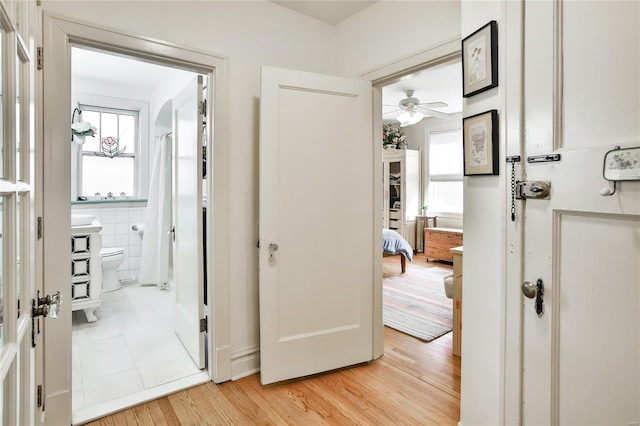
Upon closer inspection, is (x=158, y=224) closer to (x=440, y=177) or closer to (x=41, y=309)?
(x=41, y=309)

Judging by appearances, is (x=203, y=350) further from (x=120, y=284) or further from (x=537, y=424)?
(x=120, y=284)

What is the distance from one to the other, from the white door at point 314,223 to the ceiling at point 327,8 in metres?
0.55

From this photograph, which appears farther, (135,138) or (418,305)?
(135,138)

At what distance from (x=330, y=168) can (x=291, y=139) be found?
323mm

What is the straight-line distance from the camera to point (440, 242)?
5852mm

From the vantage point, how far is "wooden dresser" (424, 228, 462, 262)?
18.6ft

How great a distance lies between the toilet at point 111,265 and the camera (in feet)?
12.2

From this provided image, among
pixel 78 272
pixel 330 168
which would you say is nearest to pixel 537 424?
pixel 330 168

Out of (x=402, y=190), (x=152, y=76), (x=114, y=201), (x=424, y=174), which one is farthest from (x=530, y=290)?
(x=424, y=174)

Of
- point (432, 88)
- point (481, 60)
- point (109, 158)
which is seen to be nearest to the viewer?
point (481, 60)

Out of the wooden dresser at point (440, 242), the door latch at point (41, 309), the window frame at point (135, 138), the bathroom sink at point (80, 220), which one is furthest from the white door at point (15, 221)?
the wooden dresser at point (440, 242)

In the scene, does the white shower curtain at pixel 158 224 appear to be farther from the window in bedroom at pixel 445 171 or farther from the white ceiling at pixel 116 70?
the window in bedroom at pixel 445 171

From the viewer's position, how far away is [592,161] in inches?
37.9

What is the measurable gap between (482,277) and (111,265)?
3774 mm
